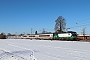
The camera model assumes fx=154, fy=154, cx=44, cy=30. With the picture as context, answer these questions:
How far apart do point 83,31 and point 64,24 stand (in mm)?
21605

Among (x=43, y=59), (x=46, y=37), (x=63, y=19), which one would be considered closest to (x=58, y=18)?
(x=63, y=19)

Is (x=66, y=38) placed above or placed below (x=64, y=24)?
below

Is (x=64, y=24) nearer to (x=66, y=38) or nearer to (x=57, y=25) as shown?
(x=57, y=25)

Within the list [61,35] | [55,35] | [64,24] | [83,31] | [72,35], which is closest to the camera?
[72,35]

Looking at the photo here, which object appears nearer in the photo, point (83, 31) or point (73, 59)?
point (73, 59)

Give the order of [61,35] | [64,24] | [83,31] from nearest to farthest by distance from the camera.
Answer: [61,35], [64,24], [83,31]

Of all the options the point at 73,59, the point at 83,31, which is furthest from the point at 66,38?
the point at 73,59

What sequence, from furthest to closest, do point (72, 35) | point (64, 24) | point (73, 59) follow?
point (64, 24)
point (72, 35)
point (73, 59)

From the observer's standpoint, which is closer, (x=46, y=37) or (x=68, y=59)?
(x=68, y=59)

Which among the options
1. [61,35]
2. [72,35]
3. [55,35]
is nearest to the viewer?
[72,35]

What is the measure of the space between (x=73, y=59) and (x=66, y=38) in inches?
2083

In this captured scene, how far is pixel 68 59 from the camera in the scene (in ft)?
34.8

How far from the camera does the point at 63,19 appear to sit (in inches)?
3130

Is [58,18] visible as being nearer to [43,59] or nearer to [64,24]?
[64,24]
